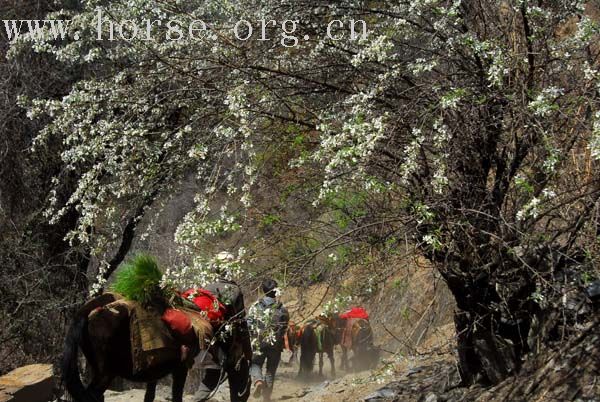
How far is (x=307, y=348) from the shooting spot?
634 inches

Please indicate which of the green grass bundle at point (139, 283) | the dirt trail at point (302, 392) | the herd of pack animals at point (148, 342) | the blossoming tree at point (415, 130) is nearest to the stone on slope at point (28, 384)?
the dirt trail at point (302, 392)

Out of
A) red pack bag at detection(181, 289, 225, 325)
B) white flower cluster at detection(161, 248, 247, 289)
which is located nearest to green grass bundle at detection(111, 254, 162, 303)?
red pack bag at detection(181, 289, 225, 325)

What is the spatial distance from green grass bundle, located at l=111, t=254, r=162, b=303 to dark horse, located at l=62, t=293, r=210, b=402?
0.48 feet

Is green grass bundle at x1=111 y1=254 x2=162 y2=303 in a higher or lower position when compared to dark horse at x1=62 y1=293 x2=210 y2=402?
higher

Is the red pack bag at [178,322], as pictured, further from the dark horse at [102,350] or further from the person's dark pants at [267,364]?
the person's dark pants at [267,364]

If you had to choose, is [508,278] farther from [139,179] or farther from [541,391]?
[139,179]

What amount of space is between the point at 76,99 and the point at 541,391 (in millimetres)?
4668

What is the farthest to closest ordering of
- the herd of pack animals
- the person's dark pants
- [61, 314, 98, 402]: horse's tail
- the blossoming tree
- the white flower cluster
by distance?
the person's dark pants < the herd of pack animals < [61, 314, 98, 402]: horse's tail < the blossoming tree < the white flower cluster

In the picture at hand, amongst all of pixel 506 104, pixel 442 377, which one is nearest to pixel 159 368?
pixel 442 377

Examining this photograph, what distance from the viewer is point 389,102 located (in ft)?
23.3

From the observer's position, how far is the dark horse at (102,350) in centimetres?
835

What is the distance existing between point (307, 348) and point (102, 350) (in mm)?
7905

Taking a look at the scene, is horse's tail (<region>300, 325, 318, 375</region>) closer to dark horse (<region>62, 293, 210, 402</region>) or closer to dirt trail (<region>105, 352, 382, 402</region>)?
dirt trail (<region>105, 352, 382, 402</region>)

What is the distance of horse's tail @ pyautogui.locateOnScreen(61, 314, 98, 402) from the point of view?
8.30 m
